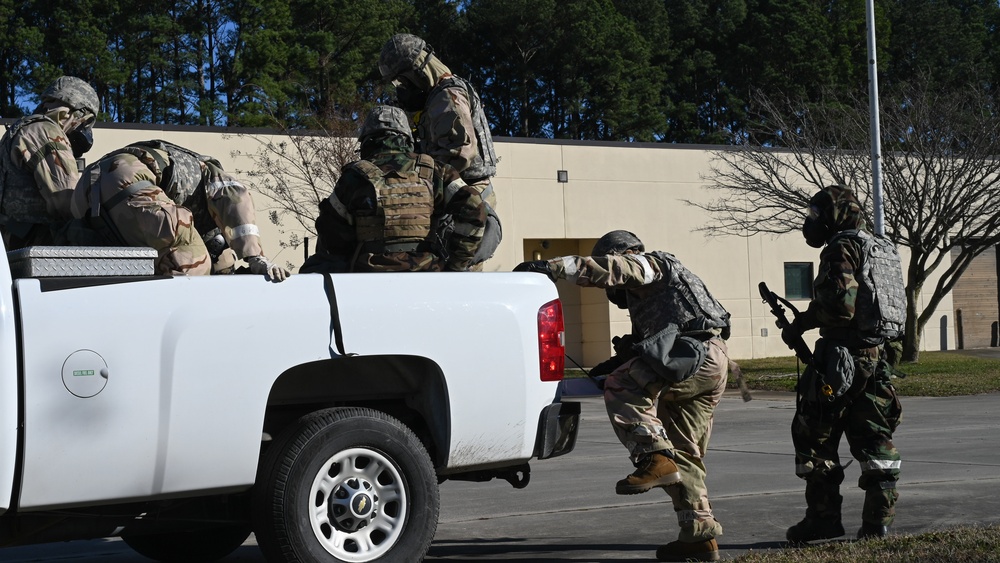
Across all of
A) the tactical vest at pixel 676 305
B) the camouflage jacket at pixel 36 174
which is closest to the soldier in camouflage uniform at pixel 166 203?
the camouflage jacket at pixel 36 174

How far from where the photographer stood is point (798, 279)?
31.0 meters

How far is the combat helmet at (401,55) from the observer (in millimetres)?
7250

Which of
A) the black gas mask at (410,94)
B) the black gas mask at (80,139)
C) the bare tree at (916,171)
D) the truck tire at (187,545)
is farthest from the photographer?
the bare tree at (916,171)

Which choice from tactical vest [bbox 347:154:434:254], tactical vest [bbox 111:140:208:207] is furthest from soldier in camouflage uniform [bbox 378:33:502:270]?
tactical vest [bbox 111:140:208:207]

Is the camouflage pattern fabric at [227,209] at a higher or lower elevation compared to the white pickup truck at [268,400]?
higher

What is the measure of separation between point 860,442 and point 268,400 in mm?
3230

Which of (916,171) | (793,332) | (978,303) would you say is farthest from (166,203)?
(978,303)

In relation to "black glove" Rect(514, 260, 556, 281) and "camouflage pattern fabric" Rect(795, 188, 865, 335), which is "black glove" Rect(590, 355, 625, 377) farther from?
"camouflage pattern fabric" Rect(795, 188, 865, 335)

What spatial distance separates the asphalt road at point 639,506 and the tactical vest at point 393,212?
1.73 metres

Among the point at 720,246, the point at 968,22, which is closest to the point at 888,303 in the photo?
the point at 720,246

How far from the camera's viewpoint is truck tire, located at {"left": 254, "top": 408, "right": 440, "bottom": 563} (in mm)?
5039

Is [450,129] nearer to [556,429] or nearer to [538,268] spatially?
[538,268]

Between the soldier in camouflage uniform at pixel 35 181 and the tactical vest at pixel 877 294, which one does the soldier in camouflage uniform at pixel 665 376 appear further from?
the soldier in camouflage uniform at pixel 35 181

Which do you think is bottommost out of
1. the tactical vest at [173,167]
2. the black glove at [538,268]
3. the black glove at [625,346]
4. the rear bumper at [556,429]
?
the rear bumper at [556,429]
